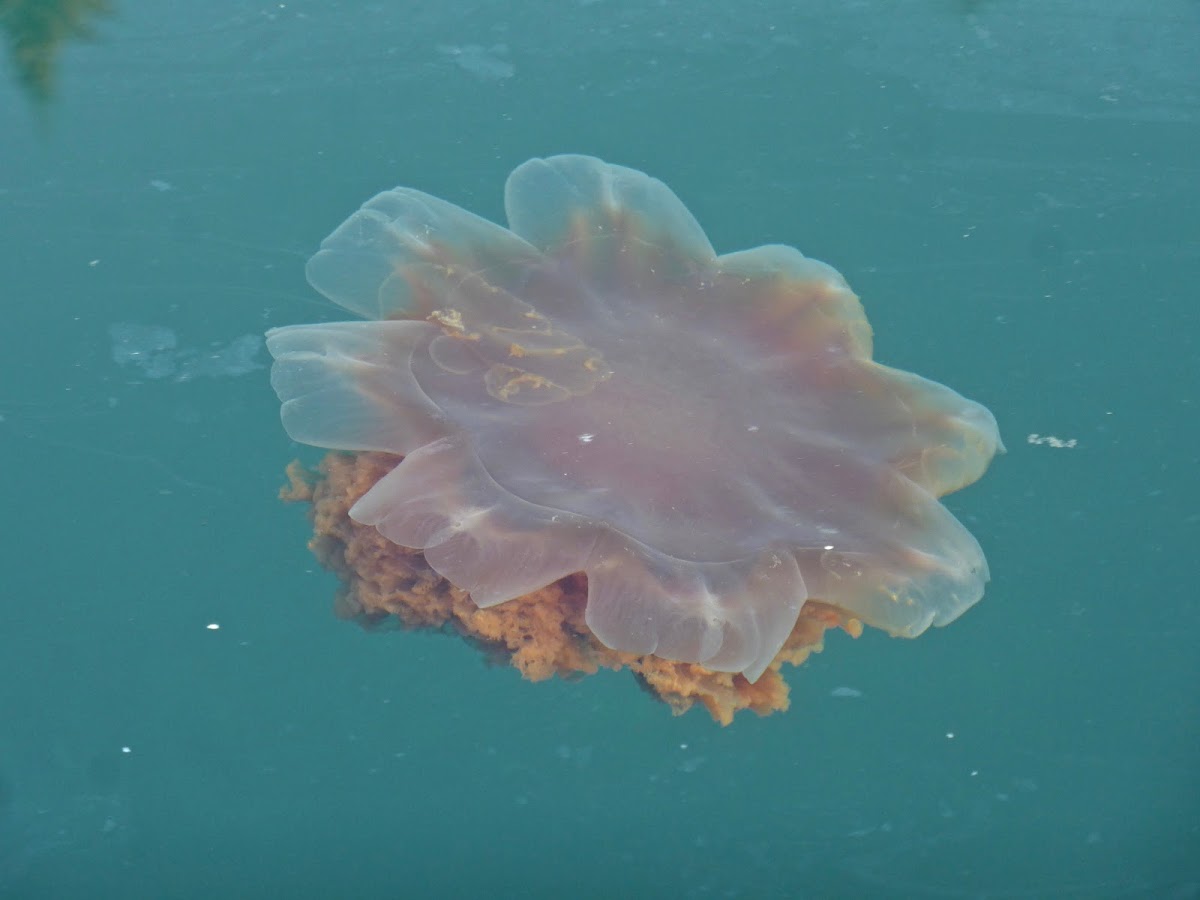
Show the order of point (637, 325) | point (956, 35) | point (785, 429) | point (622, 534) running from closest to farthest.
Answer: point (622, 534) < point (785, 429) < point (637, 325) < point (956, 35)

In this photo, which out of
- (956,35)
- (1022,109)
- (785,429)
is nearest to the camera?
(785,429)

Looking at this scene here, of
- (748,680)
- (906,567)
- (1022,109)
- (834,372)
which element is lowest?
(748,680)

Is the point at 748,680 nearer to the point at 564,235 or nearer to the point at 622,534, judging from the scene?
the point at 622,534

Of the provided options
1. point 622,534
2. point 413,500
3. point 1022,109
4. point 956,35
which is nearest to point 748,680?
point 622,534

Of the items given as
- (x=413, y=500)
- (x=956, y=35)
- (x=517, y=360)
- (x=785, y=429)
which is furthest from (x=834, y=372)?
(x=956, y=35)

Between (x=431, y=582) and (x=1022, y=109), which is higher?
(x=1022, y=109)

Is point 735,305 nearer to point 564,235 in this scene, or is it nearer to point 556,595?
point 564,235

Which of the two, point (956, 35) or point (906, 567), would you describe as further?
point (956, 35)
